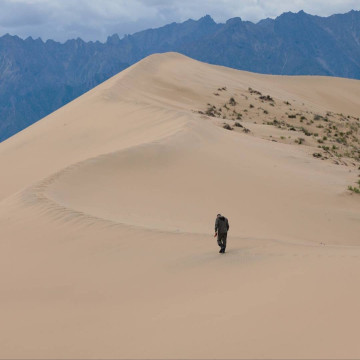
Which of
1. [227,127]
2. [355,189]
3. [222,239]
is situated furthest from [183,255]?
[227,127]

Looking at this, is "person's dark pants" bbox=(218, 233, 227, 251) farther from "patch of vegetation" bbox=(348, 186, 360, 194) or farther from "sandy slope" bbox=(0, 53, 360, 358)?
"patch of vegetation" bbox=(348, 186, 360, 194)

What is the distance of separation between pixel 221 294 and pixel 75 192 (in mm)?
5666

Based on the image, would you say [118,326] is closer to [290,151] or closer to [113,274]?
[113,274]

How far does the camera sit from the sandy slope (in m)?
4.65

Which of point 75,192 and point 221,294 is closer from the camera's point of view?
point 221,294

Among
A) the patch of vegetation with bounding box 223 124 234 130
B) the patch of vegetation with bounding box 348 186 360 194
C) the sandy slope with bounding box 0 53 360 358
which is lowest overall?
the sandy slope with bounding box 0 53 360 358

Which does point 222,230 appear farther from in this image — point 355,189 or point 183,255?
point 355,189

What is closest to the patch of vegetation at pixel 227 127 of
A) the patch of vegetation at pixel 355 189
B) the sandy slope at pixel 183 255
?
the sandy slope at pixel 183 255

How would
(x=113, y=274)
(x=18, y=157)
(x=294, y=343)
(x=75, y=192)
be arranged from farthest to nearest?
1. (x=18, y=157)
2. (x=75, y=192)
3. (x=113, y=274)
4. (x=294, y=343)

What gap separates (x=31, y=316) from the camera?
539 cm

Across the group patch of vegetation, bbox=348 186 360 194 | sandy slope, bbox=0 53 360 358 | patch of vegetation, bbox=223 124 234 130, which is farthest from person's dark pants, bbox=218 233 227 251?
patch of vegetation, bbox=223 124 234 130

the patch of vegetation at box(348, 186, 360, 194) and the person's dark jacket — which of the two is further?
the patch of vegetation at box(348, 186, 360, 194)

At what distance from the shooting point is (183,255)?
688 centimetres

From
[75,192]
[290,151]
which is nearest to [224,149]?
[290,151]
